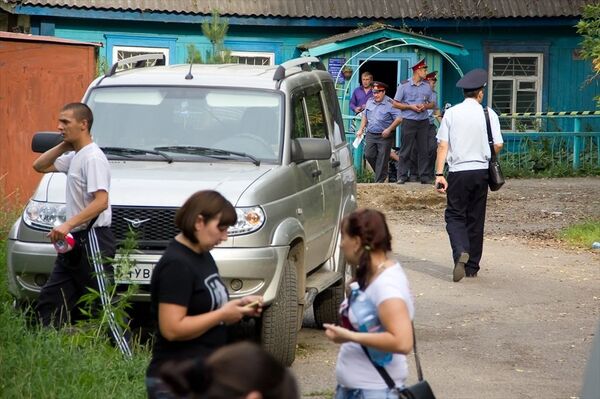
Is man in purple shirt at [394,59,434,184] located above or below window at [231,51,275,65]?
below

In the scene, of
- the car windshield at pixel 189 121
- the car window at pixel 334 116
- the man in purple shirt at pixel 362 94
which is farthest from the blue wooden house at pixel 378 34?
the car windshield at pixel 189 121

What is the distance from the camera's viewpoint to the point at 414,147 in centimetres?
2239

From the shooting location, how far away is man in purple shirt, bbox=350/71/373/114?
927 inches

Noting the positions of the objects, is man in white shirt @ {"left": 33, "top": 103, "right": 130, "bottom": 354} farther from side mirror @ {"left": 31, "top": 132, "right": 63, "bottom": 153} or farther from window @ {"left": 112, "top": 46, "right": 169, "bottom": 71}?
window @ {"left": 112, "top": 46, "right": 169, "bottom": 71}

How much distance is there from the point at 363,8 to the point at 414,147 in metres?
4.90

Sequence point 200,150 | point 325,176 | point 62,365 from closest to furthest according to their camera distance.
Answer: point 62,365
point 200,150
point 325,176

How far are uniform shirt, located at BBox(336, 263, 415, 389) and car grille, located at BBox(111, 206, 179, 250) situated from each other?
11.3 feet

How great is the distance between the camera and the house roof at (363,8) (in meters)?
25.8

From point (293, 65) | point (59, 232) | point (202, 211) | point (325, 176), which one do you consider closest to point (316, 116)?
point (293, 65)

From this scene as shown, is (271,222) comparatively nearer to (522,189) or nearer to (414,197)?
(414,197)

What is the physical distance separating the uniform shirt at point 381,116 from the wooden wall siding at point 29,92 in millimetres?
8062

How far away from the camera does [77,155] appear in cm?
811

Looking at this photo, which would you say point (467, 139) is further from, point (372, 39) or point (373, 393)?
point (372, 39)

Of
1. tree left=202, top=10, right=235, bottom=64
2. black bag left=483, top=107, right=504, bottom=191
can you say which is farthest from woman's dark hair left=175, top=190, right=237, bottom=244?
tree left=202, top=10, right=235, bottom=64
